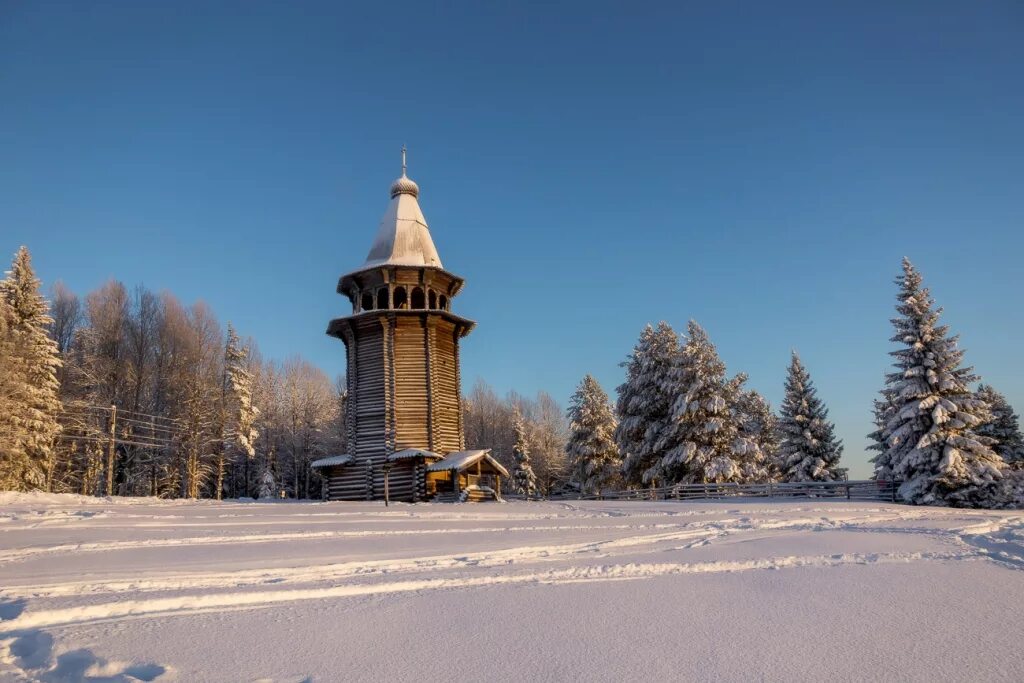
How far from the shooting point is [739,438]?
111 ft

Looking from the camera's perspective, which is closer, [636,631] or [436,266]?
[636,631]

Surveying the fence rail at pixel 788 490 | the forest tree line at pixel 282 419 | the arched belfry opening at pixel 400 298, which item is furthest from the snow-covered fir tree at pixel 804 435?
the arched belfry opening at pixel 400 298

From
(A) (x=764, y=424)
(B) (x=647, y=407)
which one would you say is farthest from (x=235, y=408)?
(A) (x=764, y=424)

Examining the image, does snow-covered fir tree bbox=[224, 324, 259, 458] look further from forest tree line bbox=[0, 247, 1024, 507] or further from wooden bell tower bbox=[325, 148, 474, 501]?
wooden bell tower bbox=[325, 148, 474, 501]

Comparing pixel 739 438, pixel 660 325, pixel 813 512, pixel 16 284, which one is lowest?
pixel 813 512

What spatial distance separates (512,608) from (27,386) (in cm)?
3213

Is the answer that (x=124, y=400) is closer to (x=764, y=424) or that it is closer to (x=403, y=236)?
(x=403, y=236)

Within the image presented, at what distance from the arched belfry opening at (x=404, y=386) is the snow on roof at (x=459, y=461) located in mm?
60

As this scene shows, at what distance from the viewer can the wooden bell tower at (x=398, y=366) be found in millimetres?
31031

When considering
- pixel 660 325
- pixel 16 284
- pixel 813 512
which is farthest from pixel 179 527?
pixel 660 325

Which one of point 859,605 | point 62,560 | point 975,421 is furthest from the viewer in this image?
point 975,421

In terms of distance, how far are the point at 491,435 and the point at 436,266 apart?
43060mm

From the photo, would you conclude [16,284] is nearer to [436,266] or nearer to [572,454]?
[436,266]

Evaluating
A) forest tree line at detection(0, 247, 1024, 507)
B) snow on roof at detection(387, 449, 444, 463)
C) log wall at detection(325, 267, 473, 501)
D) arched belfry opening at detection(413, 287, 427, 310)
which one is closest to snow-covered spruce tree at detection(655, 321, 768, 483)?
forest tree line at detection(0, 247, 1024, 507)
